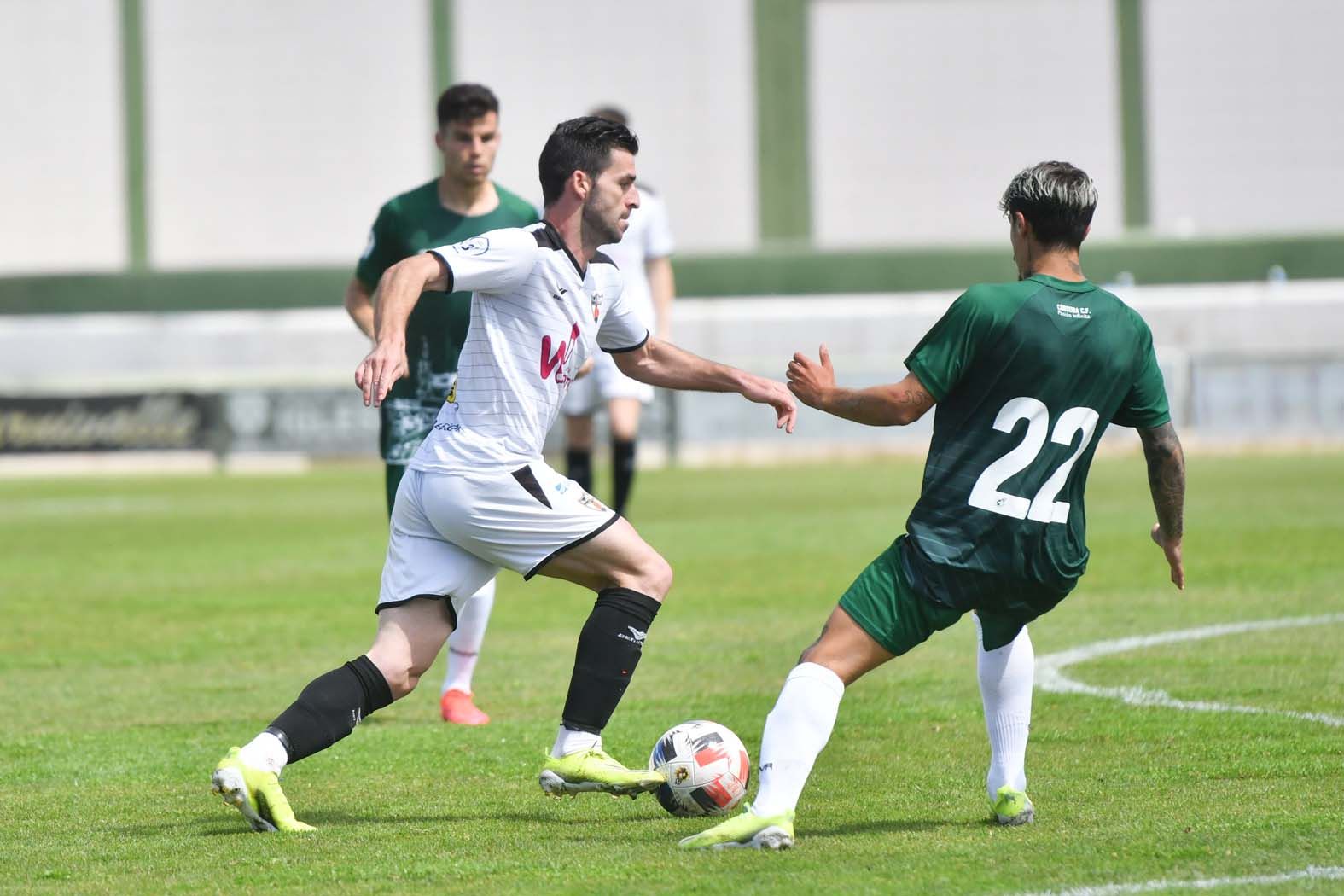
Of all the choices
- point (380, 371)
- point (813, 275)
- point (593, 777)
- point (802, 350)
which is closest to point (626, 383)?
point (593, 777)

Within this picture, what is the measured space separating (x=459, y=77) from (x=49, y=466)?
1209 centimetres

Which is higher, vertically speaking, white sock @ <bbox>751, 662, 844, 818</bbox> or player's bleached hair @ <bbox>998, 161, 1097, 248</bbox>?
player's bleached hair @ <bbox>998, 161, 1097, 248</bbox>

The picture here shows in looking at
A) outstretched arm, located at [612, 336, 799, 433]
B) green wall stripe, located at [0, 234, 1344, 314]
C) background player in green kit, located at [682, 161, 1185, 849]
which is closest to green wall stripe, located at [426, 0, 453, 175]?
green wall stripe, located at [0, 234, 1344, 314]

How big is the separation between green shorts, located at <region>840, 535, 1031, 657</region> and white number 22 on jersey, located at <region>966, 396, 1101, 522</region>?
27cm

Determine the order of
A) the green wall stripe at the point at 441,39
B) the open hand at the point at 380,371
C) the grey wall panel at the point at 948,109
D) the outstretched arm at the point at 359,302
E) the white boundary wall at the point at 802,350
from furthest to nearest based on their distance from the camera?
1. the green wall stripe at the point at 441,39
2. the grey wall panel at the point at 948,109
3. the white boundary wall at the point at 802,350
4. the outstretched arm at the point at 359,302
5. the open hand at the point at 380,371

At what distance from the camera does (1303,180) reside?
31047 mm

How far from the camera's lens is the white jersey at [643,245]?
10766 mm

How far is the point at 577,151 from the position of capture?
16.3 ft

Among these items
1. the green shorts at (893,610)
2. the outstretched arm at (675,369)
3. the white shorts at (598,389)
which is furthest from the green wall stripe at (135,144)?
the green shorts at (893,610)

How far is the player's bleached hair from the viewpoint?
445 cm

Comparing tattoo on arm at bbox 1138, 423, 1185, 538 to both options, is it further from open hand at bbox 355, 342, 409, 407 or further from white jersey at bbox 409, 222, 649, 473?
open hand at bbox 355, 342, 409, 407

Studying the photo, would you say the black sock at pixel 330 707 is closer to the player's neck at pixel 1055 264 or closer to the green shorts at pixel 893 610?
the green shorts at pixel 893 610

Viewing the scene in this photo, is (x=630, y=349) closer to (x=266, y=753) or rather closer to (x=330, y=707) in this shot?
(x=330, y=707)

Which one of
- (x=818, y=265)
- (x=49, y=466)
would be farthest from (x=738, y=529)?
(x=818, y=265)
